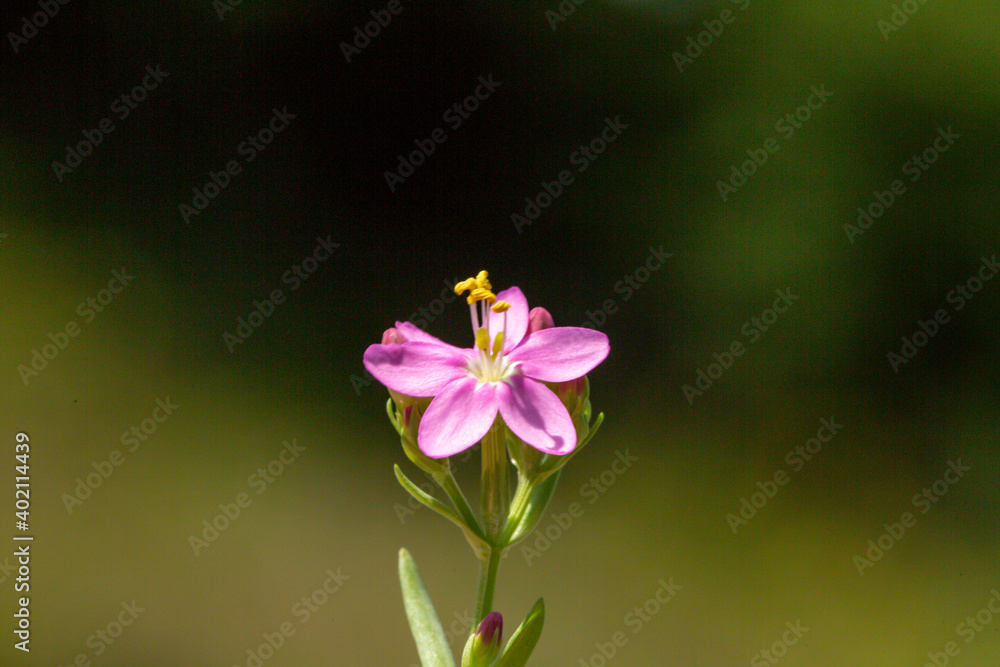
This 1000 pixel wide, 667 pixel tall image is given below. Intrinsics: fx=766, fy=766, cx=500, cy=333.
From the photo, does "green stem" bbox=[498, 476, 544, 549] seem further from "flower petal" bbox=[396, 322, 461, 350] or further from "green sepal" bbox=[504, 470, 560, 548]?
"flower petal" bbox=[396, 322, 461, 350]

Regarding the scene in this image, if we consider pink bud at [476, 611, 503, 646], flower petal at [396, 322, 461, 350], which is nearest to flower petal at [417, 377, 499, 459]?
flower petal at [396, 322, 461, 350]

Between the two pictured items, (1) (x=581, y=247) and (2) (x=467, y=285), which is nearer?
(2) (x=467, y=285)

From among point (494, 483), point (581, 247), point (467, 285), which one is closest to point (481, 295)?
point (467, 285)

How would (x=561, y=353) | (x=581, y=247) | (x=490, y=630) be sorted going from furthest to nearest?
(x=581, y=247) < (x=561, y=353) < (x=490, y=630)

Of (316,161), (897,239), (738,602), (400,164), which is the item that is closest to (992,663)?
(738,602)

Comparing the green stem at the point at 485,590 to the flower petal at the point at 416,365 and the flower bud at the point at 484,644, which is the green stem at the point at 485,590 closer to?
the flower bud at the point at 484,644

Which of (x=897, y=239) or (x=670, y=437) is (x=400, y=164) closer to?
(x=670, y=437)

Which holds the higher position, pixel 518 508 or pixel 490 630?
pixel 518 508

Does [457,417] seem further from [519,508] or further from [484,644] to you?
[484,644]
